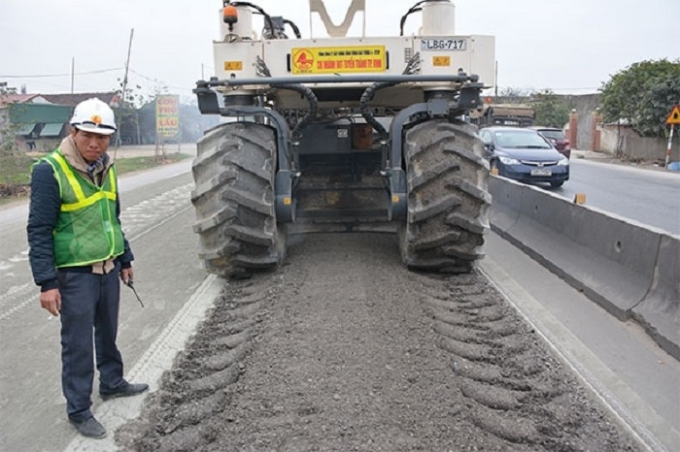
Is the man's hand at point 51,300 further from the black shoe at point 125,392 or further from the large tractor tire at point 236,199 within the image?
the large tractor tire at point 236,199

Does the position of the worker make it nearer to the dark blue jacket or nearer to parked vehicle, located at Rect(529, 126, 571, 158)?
the dark blue jacket

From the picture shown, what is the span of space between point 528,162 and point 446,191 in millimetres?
10373

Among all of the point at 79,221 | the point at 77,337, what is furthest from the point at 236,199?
the point at 77,337

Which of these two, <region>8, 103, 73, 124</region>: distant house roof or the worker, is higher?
<region>8, 103, 73, 124</region>: distant house roof

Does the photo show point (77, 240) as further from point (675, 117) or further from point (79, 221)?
point (675, 117)

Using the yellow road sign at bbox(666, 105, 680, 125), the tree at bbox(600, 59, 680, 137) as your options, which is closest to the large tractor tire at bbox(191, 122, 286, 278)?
the yellow road sign at bbox(666, 105, 680, 125)

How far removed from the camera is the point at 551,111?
4412cm

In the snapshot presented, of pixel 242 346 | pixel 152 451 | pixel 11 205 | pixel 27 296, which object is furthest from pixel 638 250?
pixel 11 205

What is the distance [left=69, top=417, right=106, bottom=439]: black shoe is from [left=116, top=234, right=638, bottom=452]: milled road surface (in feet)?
0.34

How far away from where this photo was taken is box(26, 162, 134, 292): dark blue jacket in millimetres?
3248

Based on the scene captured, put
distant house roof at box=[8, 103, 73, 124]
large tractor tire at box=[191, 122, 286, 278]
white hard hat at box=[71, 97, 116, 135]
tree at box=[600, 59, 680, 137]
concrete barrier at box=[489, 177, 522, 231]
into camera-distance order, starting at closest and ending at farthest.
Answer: white hard hat at box=[71, 97, 116, 135]
large tractor tire at box=[191, 122, 286, 278]
concrete barrier at box=[489, 177, 522, 231]
tree at box=[600, 59, 680, 137]
distant house roof at box=[8, 103, 73, 124]

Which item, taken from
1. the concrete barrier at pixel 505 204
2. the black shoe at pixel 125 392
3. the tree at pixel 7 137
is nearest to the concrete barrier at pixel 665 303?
the black shoe at pixel 125 392

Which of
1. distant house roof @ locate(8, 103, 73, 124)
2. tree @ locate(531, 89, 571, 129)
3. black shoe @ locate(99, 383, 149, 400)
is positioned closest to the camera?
black shoe @ locate(99, 383, 149, 400)

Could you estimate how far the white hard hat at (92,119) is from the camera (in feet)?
11.0
